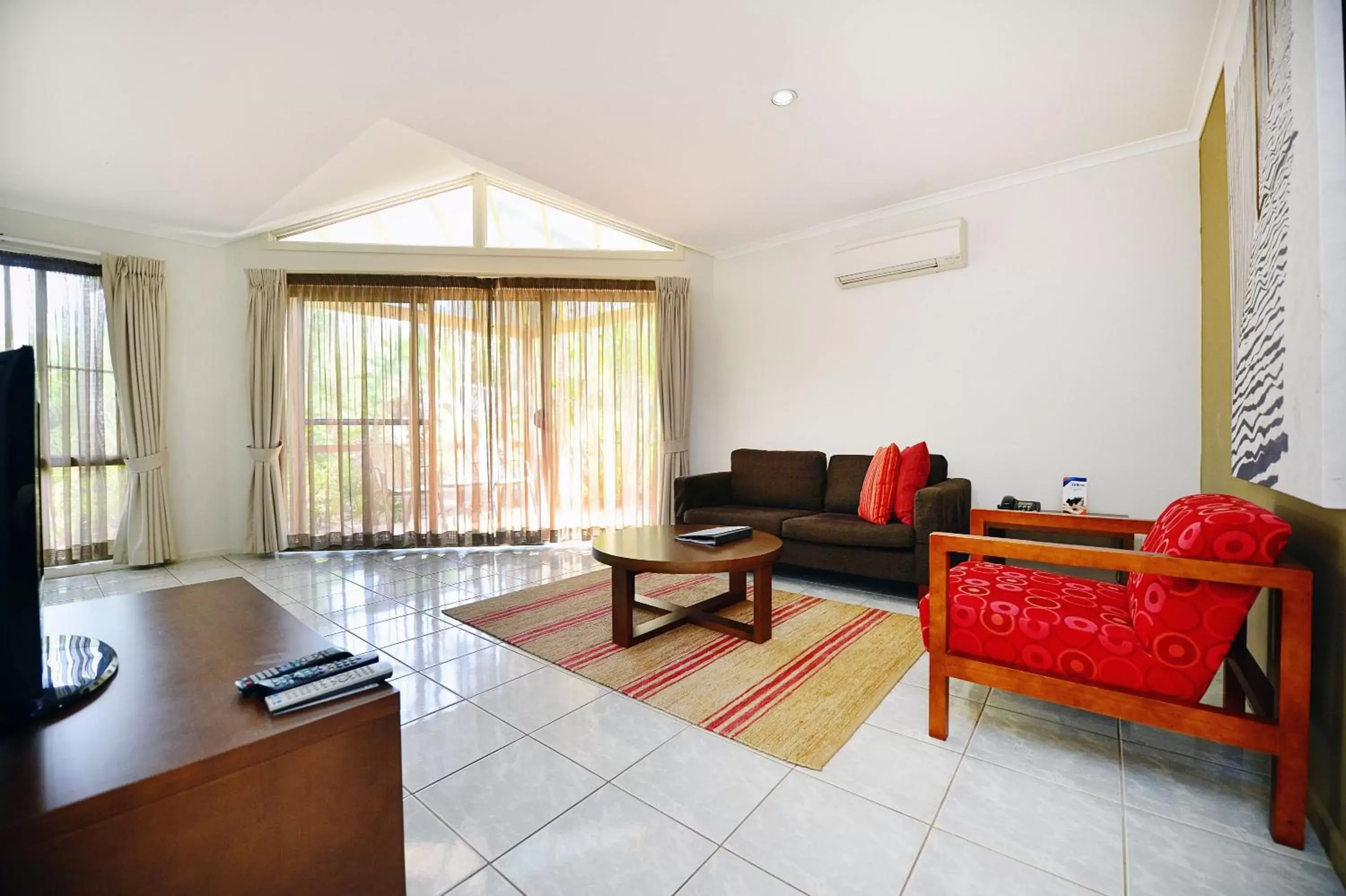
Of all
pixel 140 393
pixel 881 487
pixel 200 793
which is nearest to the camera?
pixel 200 793

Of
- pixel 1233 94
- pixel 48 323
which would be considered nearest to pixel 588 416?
pixel 48 323

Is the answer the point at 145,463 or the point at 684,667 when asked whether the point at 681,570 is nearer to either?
the point at 684,667

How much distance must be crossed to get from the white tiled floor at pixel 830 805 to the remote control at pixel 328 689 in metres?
0.61

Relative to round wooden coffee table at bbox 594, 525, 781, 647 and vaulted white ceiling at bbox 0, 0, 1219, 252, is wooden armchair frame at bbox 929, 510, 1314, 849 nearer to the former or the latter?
round wooden coffee table at bbox 594, 525, 781, 647

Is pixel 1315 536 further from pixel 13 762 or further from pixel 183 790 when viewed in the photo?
pixel 13 762

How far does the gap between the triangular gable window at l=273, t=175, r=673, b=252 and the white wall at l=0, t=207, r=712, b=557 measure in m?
0.14

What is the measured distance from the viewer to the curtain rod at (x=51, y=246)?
12.2ft

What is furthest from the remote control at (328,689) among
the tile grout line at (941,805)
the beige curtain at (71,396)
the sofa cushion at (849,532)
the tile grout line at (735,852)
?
the beige curtain at (71,396)

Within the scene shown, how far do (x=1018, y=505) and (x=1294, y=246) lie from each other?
86.7 inches

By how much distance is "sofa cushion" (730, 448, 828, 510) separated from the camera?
423cm

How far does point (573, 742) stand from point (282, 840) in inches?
42.4

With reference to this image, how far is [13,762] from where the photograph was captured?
2.64 feet

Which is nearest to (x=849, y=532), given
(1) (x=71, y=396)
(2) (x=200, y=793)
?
(2) (x=200, y=793)

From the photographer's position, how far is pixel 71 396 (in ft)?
13.0
